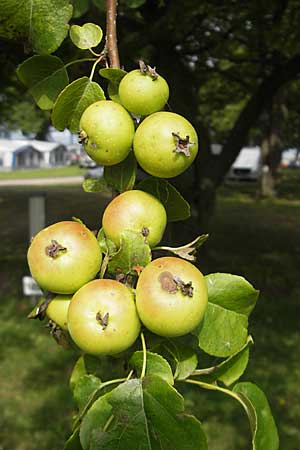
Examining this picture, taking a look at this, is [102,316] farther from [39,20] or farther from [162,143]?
[39,20]

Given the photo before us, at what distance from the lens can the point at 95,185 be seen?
111 cm

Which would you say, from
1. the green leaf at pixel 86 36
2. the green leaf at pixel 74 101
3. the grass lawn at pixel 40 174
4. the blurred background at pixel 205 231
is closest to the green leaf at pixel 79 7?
the blurred background at pixel 205 231

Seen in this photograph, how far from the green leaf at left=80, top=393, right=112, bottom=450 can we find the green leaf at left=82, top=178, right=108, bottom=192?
0.42m

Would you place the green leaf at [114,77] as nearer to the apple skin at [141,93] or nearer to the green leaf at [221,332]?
the apple skin at [141,93]

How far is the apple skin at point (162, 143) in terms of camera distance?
0.89 m

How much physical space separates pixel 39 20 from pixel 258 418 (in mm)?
880

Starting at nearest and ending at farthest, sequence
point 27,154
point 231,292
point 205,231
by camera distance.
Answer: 1. point 231,292
2. point 205,231
3. point 27,154

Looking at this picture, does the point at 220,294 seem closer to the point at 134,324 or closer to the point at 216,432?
the point at 134,324

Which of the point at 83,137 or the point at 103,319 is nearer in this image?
the point at 103,319

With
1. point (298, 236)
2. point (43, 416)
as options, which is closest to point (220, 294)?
point (43, 416)

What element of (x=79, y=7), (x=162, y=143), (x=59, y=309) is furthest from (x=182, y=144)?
(x=79, y=7)

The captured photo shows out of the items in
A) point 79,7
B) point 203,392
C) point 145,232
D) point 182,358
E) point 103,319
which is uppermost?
point 79,7

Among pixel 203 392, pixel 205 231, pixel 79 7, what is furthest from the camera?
pixel 205 231

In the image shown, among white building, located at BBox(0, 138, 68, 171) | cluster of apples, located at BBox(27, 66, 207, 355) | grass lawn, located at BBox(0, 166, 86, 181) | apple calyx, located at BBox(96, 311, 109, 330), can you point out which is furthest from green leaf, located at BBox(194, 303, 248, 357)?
white building, located at BBox(0, 138, 68, 171)
